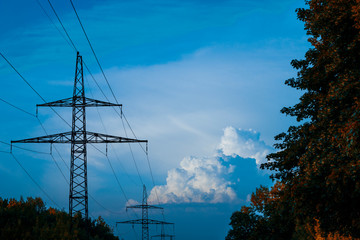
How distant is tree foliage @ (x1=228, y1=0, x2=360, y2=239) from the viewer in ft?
46.3

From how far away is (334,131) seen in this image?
15.3 m

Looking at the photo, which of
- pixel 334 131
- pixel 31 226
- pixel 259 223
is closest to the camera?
pixel 334 131

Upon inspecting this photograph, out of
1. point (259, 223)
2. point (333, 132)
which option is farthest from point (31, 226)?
point (259, 223)

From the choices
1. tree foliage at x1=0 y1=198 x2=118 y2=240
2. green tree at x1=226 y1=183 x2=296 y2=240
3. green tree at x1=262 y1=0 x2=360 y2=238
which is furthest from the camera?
green tree at x1=226 y1=183 x2=296 y2=240

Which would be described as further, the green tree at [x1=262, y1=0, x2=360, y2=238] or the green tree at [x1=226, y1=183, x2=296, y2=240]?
the green tree at [x1=226, y1=183, x2=296, y2=240]

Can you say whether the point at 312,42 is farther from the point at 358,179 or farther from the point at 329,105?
the point at 358,179

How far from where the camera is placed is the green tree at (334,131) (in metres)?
14.1

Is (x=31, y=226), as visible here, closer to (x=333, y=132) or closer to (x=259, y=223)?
(x=333, y=132)

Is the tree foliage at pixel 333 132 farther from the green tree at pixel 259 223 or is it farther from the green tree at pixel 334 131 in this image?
the green tree at pixel 259 223

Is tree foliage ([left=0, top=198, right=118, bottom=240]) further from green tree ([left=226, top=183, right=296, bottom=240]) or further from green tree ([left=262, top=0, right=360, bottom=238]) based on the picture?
green tree ([left=226, top=183, right=296, bottom=240])

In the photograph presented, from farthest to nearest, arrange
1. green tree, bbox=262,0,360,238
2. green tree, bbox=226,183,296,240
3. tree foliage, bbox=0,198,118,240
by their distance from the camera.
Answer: green tree, bbox=226,183,296,240
tree foliage, bbox=0,198,118,240
green tree, bbox=262,0,360,238

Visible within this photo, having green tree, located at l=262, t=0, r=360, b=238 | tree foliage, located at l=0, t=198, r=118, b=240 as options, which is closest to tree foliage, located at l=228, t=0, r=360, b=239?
green tree, located at l=262, t=0, r=360, b=238

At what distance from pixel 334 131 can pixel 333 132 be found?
0.16 m

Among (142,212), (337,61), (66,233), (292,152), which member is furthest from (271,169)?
(142,212)
